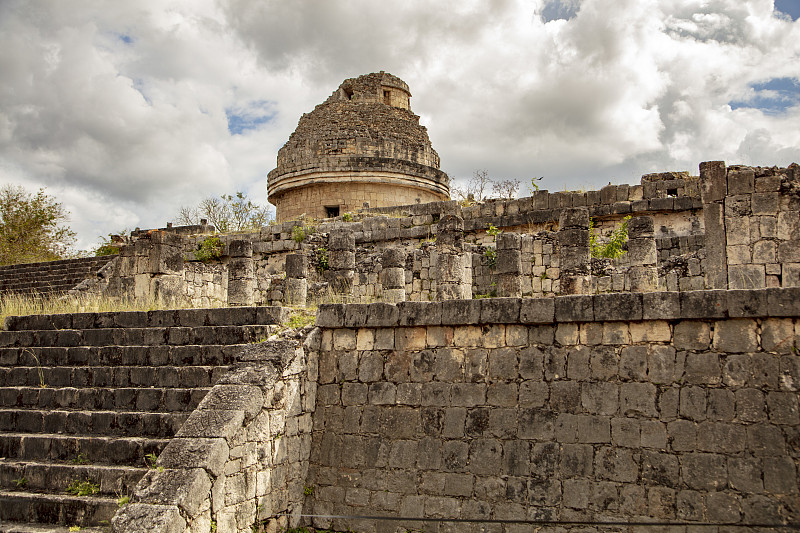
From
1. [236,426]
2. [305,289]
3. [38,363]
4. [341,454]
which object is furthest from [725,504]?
[38,363]

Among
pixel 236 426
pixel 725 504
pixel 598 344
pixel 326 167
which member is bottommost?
pixel 725 504

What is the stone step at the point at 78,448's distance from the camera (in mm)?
7559

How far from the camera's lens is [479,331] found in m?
7.49

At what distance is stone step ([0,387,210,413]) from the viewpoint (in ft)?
26.6

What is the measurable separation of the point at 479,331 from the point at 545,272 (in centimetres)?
495

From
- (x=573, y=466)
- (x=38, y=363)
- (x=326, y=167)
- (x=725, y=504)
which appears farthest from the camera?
(x=326, y=167)

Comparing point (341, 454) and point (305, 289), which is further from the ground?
point (305, 289)

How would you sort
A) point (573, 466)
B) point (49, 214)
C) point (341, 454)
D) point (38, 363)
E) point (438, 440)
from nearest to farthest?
point (573, 466), point (438, 440), point (341, 454), point (38, 363), point (49, 214)

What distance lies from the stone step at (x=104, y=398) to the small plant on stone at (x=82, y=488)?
1.13 m

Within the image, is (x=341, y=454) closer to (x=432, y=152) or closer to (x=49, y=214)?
(x=432, y=152)

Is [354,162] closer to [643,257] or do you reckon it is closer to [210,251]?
[210,251]

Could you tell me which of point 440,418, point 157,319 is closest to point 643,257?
point 440,418

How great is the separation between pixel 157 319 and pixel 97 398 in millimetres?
1415

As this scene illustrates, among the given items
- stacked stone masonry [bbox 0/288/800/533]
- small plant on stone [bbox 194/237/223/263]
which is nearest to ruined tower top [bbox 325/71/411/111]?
small plant on stone [bbox 194/237/223/263]
